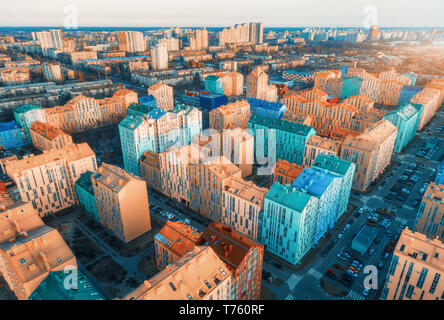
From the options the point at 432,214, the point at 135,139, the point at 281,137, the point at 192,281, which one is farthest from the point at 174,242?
the point at 281,137

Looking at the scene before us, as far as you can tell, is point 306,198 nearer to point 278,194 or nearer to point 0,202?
point 278,194

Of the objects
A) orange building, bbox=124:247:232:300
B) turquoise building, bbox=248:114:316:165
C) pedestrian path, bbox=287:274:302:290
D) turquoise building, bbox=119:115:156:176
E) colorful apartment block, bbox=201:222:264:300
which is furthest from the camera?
turquoise building, bbox=248:114:316:165

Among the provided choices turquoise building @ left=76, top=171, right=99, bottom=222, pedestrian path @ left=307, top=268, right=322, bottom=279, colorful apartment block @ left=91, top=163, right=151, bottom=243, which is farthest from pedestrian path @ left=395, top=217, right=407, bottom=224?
turquoise building @ left=76, top=171, right=99, bottom=222

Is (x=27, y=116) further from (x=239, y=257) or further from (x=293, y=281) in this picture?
(x=293, y=281)

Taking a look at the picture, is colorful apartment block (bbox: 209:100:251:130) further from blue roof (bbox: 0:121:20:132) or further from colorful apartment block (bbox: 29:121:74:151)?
blue roof (bbox: 0:121:20:132)

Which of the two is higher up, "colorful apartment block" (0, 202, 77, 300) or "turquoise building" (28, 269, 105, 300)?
"colorful apartment block" (0, 202, 77, 300)

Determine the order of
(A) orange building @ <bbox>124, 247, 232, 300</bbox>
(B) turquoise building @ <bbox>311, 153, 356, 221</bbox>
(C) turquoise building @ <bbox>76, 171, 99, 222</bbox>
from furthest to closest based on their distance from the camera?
(C) turquoise building @ <bbox>76, 171, 99, 222</bbox> < (B) turquoise building @ <bbox>311, 153, 356, 221</bbox> < (A) orange building @ <bbox>124, 247, 232, 300</bbox>
